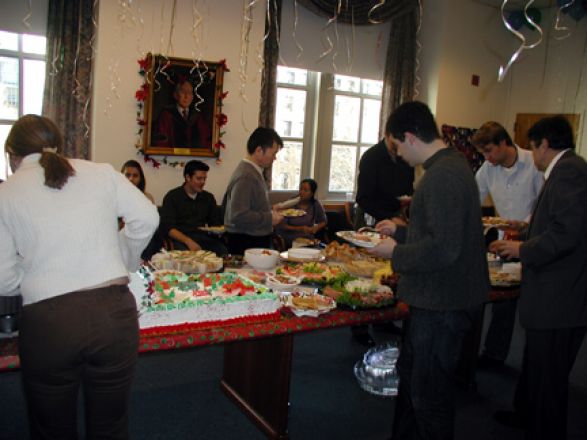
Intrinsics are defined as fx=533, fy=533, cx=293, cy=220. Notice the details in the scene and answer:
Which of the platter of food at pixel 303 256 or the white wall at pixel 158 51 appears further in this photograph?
the white wall at pixel 158 51

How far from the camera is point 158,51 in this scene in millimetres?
4457

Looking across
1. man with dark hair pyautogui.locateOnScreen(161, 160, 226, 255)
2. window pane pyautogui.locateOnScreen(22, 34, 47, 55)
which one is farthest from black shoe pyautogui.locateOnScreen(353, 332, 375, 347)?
window pane pyautogui.locateOnScreen(22, 34, 47, 55)

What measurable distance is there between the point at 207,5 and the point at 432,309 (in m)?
3.76

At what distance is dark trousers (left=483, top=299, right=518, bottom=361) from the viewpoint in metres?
3.27

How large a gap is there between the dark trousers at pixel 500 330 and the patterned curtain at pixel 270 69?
2736 millimetres

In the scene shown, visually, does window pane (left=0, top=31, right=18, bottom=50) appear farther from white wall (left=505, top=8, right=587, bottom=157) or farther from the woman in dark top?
white wall (left=505, top=8, right=587, bottom=157)

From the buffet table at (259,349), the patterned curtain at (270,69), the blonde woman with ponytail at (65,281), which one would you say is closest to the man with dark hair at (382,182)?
the buffet table at (259,349)

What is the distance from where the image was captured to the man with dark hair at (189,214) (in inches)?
163

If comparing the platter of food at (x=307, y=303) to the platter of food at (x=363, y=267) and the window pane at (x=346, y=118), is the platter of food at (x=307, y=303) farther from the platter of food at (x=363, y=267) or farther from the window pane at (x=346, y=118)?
the window pane at (x=346, y=118)

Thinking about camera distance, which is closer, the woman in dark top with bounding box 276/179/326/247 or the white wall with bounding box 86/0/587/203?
the white wall with bounding box 86/0/587/203

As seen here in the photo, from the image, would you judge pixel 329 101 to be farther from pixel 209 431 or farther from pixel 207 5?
pixel 209 431

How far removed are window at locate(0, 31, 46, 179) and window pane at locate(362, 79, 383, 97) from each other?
3382mm

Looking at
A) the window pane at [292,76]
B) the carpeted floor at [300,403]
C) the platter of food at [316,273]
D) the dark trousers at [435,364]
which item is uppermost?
the window pane at [292,76]

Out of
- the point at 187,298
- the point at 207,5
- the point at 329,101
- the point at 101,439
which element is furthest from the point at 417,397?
the point at 329,101
